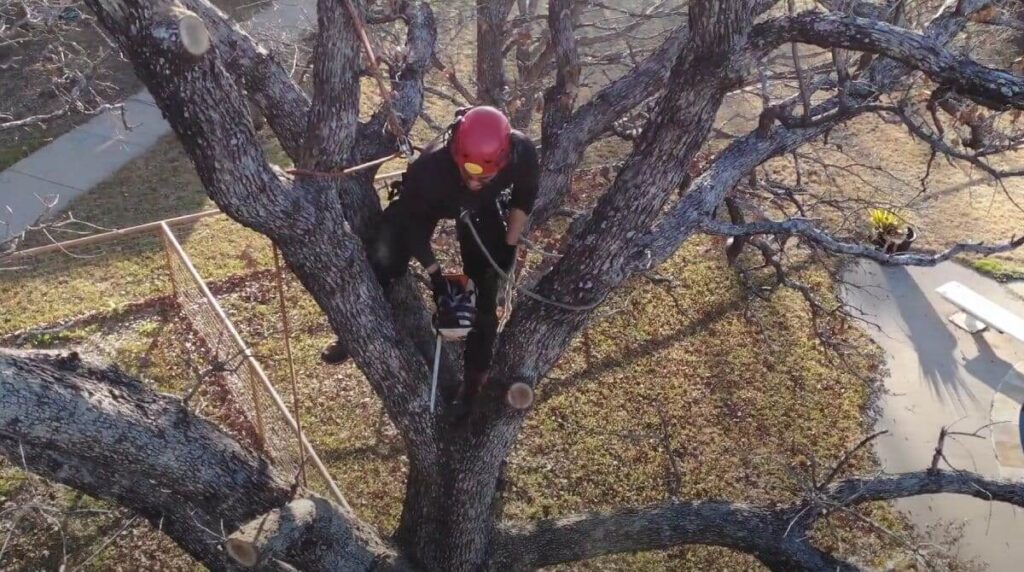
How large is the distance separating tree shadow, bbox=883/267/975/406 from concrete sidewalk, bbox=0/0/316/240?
725cm

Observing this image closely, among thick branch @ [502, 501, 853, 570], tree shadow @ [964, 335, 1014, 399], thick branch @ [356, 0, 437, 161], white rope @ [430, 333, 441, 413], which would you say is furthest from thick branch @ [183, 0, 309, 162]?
tree shadow @ [964, 335, 1014, 399]

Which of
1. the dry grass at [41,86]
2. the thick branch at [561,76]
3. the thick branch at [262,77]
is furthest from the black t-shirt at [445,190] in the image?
the dry grass at [41,86]

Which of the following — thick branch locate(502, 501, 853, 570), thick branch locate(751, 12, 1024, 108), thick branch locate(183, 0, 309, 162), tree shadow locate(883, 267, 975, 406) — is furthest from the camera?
tree shadow locate(883, 267, 975, 406)

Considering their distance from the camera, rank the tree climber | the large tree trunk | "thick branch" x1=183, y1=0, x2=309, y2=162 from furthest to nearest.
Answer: the large tree trunk
"thick branch" x1=183, y1=0, x2=309, y2=162
the tree climber

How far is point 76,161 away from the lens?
32.5 ft

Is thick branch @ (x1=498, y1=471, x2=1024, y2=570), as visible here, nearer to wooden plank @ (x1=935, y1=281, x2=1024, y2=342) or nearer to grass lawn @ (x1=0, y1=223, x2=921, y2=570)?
grass lawn @ (x1=0, y1=223, x2=921, y2=570)

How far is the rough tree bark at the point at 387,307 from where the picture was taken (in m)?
2.83

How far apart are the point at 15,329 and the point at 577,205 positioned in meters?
6.00

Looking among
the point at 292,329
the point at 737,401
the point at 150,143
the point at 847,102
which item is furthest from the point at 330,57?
the point at 150,143

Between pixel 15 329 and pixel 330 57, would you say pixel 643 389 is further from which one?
pixel 15 329

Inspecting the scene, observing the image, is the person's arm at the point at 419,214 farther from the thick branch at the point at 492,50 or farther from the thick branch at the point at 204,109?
the thick branch at the point at 492,50

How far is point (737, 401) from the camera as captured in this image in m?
7.02

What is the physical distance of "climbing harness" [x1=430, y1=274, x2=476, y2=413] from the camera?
3.87 meters

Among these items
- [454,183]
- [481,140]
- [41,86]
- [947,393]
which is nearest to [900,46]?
[481,140]
